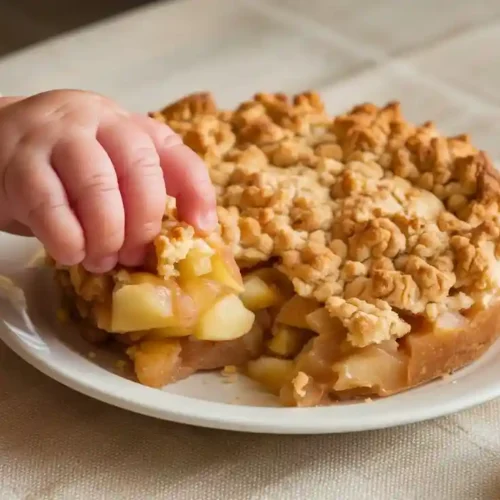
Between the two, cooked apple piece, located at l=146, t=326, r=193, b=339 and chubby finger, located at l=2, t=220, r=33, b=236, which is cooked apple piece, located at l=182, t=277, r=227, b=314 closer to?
cooked apple piece, located at l=146, t=326, r=193, b=339

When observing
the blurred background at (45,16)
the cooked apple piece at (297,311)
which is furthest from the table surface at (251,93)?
the blurred background at (45,16)

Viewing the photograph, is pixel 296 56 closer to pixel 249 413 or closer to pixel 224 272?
pixel 224 272

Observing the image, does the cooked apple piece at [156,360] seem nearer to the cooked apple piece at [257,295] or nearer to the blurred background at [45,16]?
the cooked apple piece at [257,295]

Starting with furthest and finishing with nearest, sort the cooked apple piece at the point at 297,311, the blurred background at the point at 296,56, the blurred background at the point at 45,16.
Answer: the blurred background at the point at 45,16 → the blurred background at the point at 296,56 → the cooked apple piece at the point at 297,311

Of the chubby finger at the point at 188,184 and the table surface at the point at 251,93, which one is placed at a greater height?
the chubby finger at the point at 188,184

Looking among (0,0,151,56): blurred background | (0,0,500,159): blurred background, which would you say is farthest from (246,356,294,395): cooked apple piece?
(0,0,151,56): blurred background

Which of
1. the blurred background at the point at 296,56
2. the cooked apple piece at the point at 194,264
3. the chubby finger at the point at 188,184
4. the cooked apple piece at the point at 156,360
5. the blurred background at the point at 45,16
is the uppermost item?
the chubby finger at the point at 188,184

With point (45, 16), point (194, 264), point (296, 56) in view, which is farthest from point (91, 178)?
point (45, 16)

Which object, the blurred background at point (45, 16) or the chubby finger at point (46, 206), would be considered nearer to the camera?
the chubby finger at point (46, 206)
